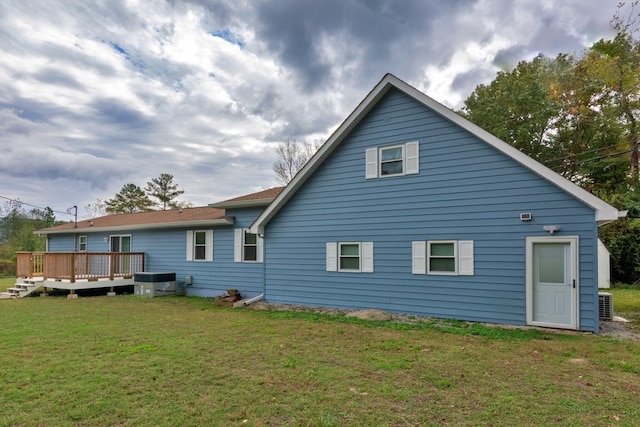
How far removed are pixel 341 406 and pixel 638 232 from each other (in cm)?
2014

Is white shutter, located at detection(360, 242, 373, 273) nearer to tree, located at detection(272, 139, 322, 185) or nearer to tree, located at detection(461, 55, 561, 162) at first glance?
tree, located at detection(461, 55, 561, 162)

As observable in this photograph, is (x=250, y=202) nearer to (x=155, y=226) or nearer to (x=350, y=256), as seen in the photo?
(x=350, y=256)

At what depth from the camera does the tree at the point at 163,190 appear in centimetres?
4116

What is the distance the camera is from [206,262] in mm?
13773

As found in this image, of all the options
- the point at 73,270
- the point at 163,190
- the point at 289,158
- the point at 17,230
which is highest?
the point at 289,158

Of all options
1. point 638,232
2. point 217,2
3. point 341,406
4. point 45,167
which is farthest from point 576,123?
point 45,167

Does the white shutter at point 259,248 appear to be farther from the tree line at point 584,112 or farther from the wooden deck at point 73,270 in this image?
the tree line at point 584,112

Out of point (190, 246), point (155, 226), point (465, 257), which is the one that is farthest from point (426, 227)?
point (155, 226)

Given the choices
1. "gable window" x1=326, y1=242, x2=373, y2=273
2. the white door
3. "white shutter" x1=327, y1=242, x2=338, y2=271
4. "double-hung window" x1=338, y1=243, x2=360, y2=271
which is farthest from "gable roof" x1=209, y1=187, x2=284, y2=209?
the white door

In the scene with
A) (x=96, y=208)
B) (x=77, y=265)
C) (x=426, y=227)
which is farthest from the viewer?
(x=96, y=208)

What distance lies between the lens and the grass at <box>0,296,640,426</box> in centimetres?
359

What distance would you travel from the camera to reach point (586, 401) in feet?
13.0

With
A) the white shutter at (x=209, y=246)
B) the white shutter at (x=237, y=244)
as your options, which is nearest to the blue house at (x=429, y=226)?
the white shutter at (x=237, y=244)

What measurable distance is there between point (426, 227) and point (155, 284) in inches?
427
